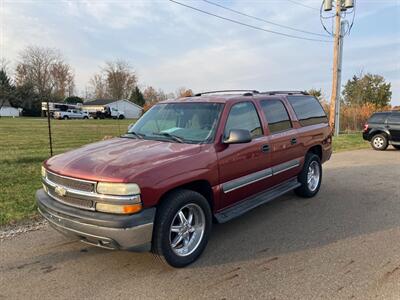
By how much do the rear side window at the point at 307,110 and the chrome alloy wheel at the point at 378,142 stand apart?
8.69 meters

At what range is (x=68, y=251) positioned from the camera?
392 cm

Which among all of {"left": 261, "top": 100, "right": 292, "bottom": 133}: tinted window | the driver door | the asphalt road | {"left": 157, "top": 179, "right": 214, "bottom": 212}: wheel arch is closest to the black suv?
the asphalt road

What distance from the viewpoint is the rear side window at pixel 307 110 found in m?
5.88

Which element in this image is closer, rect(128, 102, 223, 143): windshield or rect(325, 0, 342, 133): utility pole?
rect(128, 102, 223, 143): windshield

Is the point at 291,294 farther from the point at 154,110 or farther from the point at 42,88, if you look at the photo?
the point at 42,88

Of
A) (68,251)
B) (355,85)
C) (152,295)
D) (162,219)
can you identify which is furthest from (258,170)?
(355,85)

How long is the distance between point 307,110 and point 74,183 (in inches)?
180

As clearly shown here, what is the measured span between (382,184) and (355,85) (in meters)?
43.1

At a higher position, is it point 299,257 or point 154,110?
point 154,110

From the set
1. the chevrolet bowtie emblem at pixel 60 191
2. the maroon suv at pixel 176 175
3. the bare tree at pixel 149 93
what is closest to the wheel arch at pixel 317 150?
the maroon suv at pixel 176 175

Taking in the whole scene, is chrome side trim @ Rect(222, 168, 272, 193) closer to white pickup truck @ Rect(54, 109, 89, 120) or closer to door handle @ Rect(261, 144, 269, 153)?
door handle @ Rect(261, 144, 269, 153)

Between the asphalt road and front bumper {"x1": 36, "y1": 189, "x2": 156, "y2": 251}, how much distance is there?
0.43 metres

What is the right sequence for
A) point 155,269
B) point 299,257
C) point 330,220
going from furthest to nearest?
point 330,220
point 299,257
point 155,269

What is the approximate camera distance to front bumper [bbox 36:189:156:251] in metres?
3.03
